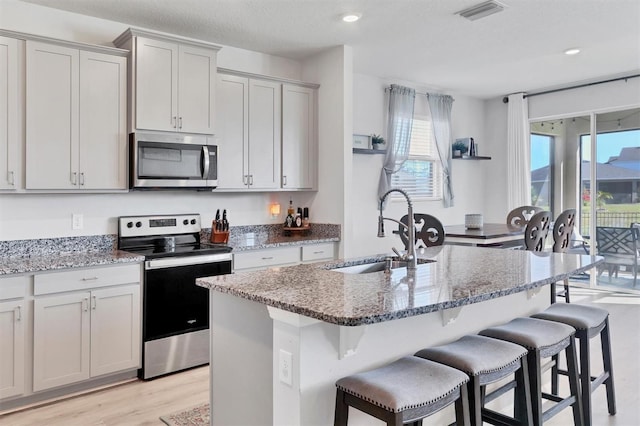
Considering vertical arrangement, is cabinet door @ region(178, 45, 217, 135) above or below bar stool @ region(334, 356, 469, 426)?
above

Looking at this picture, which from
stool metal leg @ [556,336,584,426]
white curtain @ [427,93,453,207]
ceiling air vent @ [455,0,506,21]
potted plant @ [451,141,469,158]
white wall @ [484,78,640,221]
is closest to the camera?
stool metal leg @ [556,336,584,426]

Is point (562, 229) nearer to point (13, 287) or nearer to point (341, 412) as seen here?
point (341, 412)

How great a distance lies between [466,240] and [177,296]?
258cm

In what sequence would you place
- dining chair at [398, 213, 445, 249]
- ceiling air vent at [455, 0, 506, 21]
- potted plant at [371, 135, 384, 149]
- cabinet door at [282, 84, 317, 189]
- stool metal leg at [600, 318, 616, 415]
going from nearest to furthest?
stool metal leg at [600, 318, 616, 415]
ceiling air vent at [455, 0, 506, 21]
dining chair at [398, 213, 445, 249]
cabinet door at [282, 84, 317, 189]
potted plant at [371, 135, 384, 149]

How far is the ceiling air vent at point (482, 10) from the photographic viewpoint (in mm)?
3490

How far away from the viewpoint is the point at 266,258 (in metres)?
4.04

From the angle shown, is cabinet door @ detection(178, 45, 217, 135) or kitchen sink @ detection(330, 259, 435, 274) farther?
cabinet door @ detection(178, 45, 217, 135)

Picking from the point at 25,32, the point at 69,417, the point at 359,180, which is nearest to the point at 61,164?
the point at 25,32

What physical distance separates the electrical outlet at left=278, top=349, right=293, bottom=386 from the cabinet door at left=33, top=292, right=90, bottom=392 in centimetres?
192

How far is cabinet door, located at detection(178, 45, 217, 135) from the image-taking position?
3754 mm

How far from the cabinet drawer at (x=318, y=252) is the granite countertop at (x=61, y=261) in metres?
1.51

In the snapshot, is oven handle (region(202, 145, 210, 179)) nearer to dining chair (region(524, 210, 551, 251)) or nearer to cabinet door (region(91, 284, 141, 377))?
cabinet door (region(91, 284, 141, 377))

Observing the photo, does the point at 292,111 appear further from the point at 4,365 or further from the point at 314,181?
the point at 4,365

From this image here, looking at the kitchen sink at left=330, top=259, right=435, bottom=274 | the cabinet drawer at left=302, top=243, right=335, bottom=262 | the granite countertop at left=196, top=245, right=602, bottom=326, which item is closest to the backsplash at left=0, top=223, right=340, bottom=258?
the cabinet drawer at left=302, top=243, right=335, bottom=262
